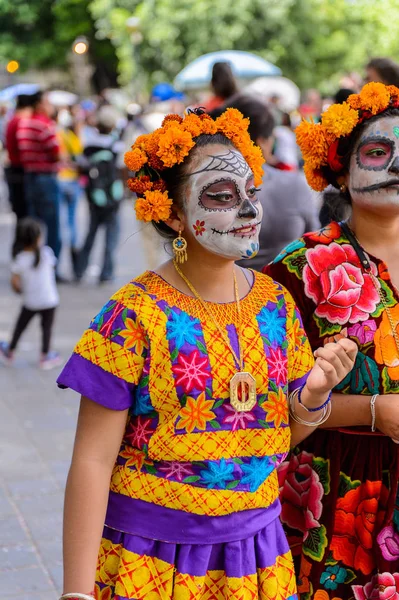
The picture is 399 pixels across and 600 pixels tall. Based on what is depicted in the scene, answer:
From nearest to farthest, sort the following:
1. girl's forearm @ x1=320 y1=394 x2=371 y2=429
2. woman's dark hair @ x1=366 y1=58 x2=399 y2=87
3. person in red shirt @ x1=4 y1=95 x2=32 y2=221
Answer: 1. girl's forearm @ x1=320 y1=394 x2=371 y2=429
2. woman's dark hair @ x1=366 y1=58 x2=399 y2=87
3. person in red shirt @ x1=4 y1=95 x2=32 y2=221

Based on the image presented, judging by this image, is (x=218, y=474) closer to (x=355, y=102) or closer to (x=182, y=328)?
(x=182, y=328)

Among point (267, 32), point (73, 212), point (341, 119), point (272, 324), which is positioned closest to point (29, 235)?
point (73, 212)

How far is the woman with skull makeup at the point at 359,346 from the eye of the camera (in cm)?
274

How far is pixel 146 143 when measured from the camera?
245cm

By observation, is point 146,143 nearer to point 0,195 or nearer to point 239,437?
point 239,437

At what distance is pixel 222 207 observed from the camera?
245cm

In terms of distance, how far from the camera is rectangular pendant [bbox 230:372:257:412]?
2287 mm

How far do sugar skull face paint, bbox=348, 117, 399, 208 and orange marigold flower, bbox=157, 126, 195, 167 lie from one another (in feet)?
2.07

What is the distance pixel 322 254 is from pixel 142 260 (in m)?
9.42

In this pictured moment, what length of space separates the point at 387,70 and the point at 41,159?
620 centimetres

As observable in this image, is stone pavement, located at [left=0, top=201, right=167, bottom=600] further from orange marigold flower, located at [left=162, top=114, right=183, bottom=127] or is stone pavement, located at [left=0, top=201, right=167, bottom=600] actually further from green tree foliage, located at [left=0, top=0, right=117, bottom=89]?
green tree foliage, located at [left=0, top=0, right=117, bottom=89]

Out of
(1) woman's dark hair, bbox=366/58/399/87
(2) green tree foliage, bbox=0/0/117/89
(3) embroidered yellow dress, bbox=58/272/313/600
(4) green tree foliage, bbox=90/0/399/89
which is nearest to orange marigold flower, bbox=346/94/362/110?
(3) embroidered yellow dress, bbox=58/272/313/600

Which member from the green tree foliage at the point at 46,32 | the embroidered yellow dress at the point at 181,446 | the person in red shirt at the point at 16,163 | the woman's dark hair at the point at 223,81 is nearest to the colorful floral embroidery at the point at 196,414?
the embroidered yellow dress at the point at 181,446

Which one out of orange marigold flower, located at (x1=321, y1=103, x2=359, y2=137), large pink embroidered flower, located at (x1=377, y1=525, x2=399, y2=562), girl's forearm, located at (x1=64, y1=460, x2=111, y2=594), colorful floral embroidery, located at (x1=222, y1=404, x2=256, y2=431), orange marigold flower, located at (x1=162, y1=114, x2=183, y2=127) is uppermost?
orange marigold flower, located at (x1=321, y1=103, x2=359, y2=137)
